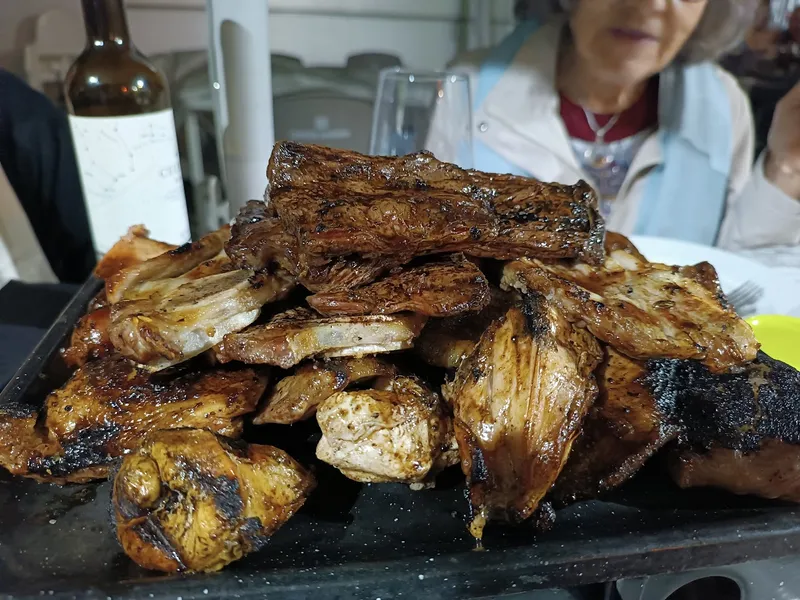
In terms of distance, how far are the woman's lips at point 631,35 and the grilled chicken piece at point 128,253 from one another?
7.34 ft

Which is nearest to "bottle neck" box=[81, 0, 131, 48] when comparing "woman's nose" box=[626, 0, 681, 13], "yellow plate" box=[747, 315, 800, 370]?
"yellow plate" box=[747, 315, 800, 370]

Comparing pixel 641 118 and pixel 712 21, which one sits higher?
pixel 712 21

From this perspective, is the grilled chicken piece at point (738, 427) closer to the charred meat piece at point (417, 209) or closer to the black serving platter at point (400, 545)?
the black serving platter at point (400, 545)

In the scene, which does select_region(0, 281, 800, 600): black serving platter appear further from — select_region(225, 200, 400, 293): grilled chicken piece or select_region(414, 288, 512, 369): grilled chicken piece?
select_region(225, 200, 400, 293): grilled chicken piece

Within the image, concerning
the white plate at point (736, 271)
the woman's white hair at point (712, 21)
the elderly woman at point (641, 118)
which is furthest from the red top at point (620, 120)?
the white plate at point (736, 271)

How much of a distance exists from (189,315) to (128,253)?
42 centimetres

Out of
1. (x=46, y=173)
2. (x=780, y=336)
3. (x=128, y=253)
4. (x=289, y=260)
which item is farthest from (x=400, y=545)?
(x=46, y=173)

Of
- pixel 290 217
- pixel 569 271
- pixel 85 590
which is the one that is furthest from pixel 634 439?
pixel 85 590

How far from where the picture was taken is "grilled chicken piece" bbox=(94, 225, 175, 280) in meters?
1.14

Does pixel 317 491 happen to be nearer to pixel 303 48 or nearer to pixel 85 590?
pixel 85 590

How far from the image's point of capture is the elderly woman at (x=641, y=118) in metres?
2.56

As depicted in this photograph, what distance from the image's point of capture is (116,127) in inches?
60.2

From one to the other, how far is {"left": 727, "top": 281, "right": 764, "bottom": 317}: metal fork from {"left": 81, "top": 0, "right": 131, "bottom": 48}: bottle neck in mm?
1864

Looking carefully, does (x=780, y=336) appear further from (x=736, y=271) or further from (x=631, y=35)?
(x=631, y=35)
